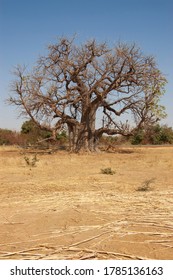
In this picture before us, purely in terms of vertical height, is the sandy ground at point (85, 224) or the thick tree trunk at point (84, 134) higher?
the thick tree trunk at point (84, 134)

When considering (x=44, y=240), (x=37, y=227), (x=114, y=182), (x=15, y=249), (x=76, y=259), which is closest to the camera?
(x=76, y=259)

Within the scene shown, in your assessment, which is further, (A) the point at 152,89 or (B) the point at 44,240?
(A) the point at 152,89

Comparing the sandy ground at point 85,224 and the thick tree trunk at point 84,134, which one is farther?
the thick tree trunk at point 84,134

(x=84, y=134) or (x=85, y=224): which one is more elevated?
(x=84, y=134)

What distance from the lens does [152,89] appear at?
20.6 metres

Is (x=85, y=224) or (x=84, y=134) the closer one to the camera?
(x=85, y=224)

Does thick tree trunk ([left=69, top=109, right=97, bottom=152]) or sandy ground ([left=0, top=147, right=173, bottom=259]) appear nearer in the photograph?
sandy ground ([left=0, top=147, right=173, bottom=259])

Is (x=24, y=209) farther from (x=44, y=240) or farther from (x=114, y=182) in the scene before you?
(x=114, y=182)

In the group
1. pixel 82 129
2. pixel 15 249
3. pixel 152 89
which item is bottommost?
pixel 15 249

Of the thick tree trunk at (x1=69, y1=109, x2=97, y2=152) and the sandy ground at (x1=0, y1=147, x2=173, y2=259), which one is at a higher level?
the thick tree trunk at (x1=69, y1=109, x2=97, y2=152)

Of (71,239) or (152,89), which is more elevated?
(152,89)

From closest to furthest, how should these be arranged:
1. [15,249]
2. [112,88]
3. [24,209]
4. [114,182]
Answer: [15,249], [24,209], [114,182], [112,88]

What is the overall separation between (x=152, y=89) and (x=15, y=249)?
1759 centimetres
